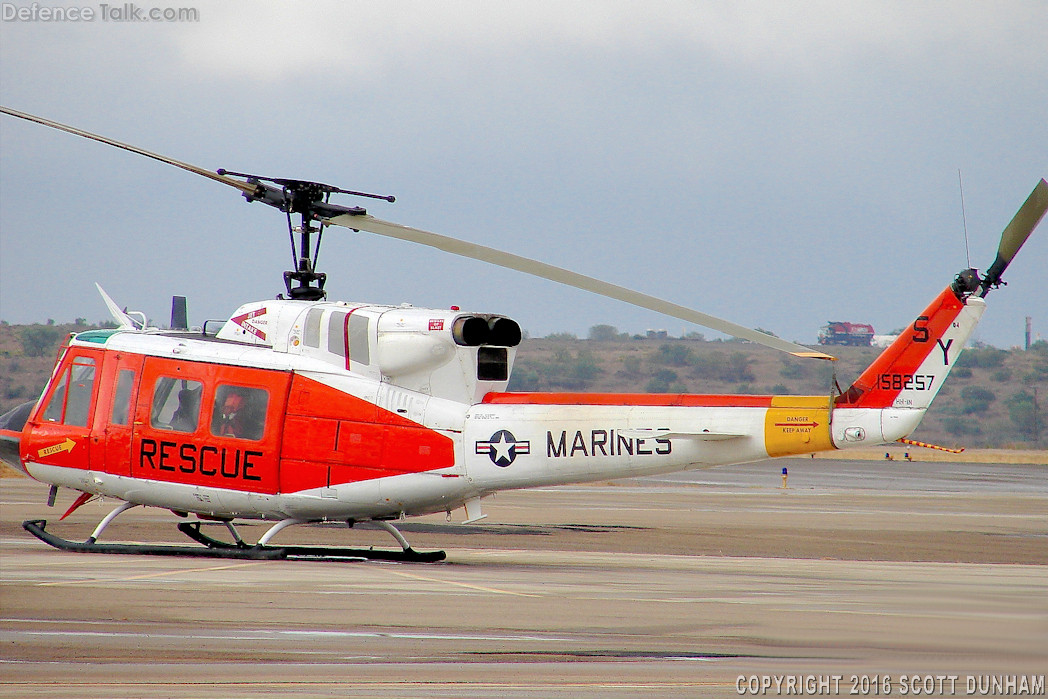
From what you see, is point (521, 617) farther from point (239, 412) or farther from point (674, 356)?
point (674, 356)

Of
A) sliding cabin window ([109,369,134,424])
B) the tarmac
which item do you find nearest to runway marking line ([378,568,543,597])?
the tarmac

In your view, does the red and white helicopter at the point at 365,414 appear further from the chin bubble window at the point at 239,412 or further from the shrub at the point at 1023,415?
the shrub at the point at 1023,415

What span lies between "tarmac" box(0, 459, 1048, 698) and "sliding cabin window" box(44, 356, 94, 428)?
6.02 feet

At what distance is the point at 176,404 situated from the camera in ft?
45.4

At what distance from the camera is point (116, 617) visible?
930 centimetres

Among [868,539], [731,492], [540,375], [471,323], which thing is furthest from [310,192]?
[540,375]

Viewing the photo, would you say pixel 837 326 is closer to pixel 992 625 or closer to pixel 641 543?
pixel 641 543

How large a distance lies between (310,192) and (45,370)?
8303 centimetres

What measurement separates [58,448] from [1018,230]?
40.5 feet

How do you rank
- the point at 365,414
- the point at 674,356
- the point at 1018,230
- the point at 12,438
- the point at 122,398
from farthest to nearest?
1. the point at 674,356
2. the point at 12,438
3. the point at 122,398
4. the point at 365,414
5. the point at 1018,230

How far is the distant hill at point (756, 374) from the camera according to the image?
107 meters

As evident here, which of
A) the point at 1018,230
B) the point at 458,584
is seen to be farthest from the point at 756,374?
the point at 458,584

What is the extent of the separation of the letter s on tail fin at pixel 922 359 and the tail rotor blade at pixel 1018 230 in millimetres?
345

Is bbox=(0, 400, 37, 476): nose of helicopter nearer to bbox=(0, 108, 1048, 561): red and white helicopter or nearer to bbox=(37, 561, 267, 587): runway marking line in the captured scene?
bbox=(0, 108, 1048, 561): red and white helicopter
